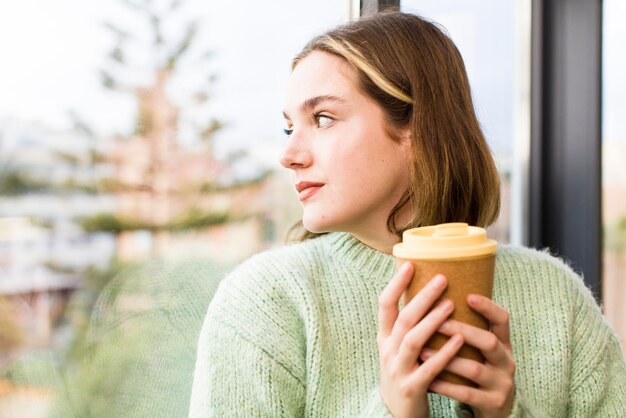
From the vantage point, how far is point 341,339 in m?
1.11

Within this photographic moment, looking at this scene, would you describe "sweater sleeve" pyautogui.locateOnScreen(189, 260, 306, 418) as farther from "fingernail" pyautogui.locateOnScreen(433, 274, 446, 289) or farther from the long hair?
"fingernail" pyautogui.locateOnScreen(433, 274, 446, 289)

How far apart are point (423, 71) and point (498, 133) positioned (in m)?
1.34

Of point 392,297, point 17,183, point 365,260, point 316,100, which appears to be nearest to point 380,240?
point 365,260

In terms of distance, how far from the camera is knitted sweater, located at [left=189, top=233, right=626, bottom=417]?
104 cm

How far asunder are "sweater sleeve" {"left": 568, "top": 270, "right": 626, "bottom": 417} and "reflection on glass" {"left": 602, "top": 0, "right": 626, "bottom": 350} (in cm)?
142

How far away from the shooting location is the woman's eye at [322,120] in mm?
1104

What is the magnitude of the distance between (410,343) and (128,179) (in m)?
0.60

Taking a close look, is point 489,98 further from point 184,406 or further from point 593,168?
point 184,406

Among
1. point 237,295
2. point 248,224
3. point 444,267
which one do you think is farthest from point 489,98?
point 444,267

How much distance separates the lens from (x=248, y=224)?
4.83 feet

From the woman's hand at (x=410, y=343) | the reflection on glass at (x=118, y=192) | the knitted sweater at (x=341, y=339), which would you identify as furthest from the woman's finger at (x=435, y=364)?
the reflection on glass at (x=118, y=192)

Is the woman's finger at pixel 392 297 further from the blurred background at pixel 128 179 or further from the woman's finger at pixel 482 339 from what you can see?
the blurred background at pixel 128 179

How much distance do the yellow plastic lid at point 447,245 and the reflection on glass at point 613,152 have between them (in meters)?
1.87

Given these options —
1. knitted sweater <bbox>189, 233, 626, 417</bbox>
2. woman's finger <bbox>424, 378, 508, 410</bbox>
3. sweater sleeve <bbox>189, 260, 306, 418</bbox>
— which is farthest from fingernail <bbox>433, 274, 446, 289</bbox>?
sweater sleeve <bbox>189, 260, 306, 418</bbox>
